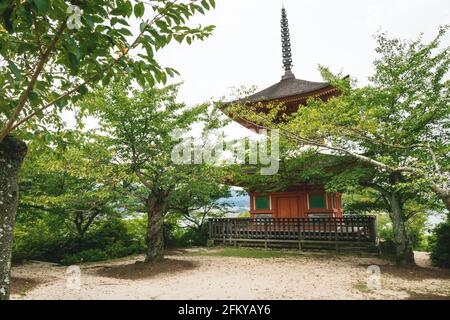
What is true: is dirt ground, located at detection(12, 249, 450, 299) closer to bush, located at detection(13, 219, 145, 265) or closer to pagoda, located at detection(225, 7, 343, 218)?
bush, located at detection(13, 219, 145, 265)

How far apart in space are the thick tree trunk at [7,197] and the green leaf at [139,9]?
5.12 feet

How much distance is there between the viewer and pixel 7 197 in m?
2.39

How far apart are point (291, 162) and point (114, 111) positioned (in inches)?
269

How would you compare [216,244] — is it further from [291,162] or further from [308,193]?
[291,162]

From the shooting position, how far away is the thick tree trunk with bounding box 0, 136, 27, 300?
237cm

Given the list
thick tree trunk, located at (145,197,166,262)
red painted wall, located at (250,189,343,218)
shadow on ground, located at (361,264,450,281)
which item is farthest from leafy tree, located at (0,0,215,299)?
red painted wall, located at (250,189,343,218)

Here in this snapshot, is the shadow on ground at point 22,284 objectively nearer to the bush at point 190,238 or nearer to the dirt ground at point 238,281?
the dirt ground at point 238,281

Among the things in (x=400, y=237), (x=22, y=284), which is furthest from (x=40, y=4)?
(x=400, y=237)

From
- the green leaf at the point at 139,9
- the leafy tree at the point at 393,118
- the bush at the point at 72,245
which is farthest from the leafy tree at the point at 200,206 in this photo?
the green leaf at the point at 139,9

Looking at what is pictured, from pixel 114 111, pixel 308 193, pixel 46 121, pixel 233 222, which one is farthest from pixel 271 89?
pixel 46 121

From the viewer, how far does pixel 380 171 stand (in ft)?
32.3

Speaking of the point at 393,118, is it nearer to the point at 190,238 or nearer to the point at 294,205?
the point at 294,205

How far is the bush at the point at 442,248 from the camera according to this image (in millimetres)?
9994

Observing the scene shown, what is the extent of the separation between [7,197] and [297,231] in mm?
12943
